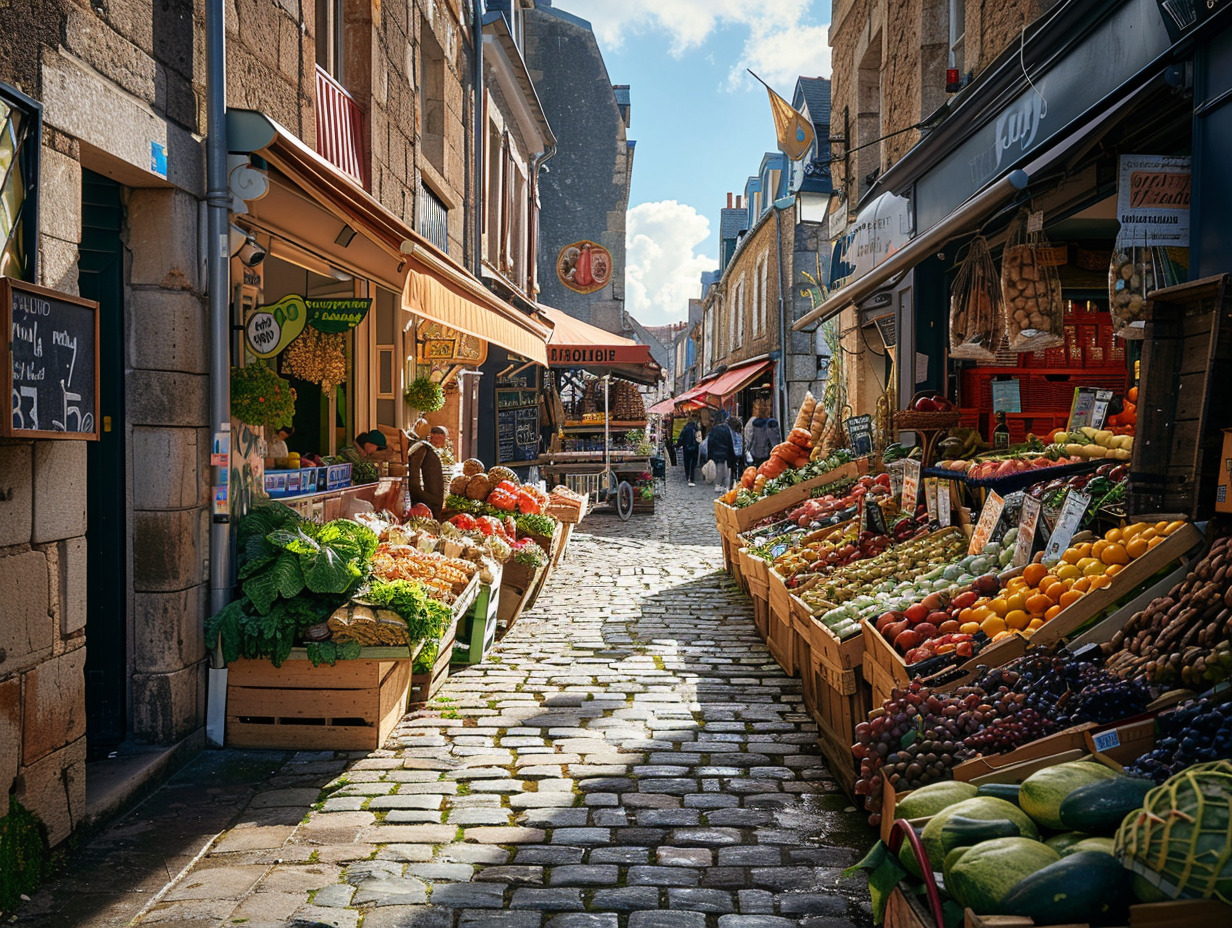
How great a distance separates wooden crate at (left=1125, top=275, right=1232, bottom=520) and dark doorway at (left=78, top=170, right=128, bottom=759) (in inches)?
190

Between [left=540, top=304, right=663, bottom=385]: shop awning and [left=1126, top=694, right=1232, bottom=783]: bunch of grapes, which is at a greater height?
Answer: [left=540, top=304, right=663, bottom=385]: shop awning

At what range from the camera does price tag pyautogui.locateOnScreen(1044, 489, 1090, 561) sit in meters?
5.08

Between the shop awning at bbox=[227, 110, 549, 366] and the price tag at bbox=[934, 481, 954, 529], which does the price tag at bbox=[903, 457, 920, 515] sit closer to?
the price tag at bbox=[934, 481, 954, 529]

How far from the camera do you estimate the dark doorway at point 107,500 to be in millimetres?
5051

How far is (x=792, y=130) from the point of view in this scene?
1627 centimetres

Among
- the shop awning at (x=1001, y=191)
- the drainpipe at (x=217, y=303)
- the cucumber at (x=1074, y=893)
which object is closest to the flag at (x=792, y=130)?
the shop awning at (x=1001, y=191)

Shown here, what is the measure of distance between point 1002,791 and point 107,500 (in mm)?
4410

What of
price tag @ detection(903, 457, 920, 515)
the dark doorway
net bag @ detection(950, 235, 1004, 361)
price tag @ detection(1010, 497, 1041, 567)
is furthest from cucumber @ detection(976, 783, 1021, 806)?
net bag @ detection(950, 235, 1004, 361)

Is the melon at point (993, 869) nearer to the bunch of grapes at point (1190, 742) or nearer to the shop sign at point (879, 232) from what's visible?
the bunch of grapes at point (1190, 742)

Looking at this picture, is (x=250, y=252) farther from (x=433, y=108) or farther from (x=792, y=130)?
(x=792, y=130)

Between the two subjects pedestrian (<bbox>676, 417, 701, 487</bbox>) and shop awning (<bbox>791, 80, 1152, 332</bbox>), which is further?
pedestrian (<bbox>676, 417, 701, 487</bbox>)

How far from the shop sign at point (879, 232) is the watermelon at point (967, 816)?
9189mm

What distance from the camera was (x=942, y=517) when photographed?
23.7 feet

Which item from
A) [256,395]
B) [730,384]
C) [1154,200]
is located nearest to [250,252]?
[256,395]
